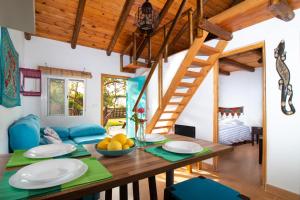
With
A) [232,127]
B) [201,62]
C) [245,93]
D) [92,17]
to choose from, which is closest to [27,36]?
[92,17]

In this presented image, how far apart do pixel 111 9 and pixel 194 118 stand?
9.62 feet

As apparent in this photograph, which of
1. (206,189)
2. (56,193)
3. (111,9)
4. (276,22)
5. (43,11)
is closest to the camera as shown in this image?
(56,193)

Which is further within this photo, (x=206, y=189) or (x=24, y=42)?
(x=24, y=42)

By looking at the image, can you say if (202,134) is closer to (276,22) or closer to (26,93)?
(276,22)

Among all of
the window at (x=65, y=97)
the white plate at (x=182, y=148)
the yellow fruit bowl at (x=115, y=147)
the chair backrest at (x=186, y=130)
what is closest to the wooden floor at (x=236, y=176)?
the chair backrest at (x=186, y=130)

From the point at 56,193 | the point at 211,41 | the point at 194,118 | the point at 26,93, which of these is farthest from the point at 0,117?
the point at 211,41

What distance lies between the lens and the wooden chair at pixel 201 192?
112cm

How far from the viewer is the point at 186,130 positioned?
3.42 metres

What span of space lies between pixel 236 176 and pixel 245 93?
3505 millimetres

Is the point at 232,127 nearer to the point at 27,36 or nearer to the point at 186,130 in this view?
the point at 186,130

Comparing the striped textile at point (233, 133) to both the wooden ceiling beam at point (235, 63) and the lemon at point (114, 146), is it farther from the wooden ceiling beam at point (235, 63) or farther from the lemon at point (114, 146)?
the lemon at point (114, 146)

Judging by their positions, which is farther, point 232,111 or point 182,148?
point 232,111

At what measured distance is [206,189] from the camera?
4.00 ft

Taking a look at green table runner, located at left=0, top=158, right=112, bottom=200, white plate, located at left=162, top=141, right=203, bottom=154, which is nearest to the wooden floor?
white plate, located at left=162, top=141, right=203, bottom=154
